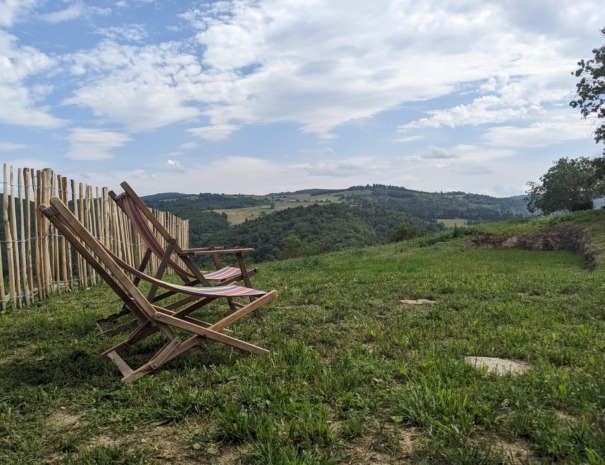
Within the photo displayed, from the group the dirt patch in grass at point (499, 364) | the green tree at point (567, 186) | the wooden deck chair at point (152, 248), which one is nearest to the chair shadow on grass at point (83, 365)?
the wooden deck chair at point (152, 248)

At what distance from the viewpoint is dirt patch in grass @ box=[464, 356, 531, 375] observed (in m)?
2.54

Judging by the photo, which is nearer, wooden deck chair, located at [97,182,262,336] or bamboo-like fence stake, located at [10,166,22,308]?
wooden deck chair, located at [97,182,262,336]

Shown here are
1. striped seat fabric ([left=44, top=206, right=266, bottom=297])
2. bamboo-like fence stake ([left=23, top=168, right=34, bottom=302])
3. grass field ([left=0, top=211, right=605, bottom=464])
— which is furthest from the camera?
bamboo-like fence stake ([left=23, top=168, right=34, bottom=302])

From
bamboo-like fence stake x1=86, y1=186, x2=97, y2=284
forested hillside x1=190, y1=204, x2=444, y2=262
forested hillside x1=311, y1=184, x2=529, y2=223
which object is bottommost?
forested hillside x1=190, y1=204, x2=444, y2=262

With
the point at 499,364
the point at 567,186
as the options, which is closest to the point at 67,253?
the point at 499,364

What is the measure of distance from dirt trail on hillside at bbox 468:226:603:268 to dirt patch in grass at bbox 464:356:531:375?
12.2 metres

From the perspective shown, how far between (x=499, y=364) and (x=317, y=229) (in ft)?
211

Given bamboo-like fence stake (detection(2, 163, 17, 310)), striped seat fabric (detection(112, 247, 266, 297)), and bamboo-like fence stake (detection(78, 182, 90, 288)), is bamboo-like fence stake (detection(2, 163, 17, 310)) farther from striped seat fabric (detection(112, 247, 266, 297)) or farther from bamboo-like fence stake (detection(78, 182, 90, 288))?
striped seat fabric (detection(112, 247, 266, 297))

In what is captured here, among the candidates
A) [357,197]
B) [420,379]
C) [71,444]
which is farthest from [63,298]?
[357,197]

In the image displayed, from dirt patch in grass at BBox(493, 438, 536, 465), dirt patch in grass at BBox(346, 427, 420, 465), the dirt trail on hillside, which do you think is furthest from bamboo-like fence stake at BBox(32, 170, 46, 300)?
the dirt trail on hillside

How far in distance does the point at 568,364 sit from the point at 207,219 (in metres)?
64.1

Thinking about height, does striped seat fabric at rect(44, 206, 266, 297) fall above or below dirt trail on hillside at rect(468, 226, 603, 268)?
above

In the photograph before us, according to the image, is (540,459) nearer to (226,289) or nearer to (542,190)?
(226,289)

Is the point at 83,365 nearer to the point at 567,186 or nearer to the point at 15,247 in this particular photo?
the point at 15,247
